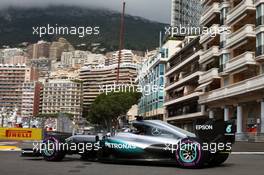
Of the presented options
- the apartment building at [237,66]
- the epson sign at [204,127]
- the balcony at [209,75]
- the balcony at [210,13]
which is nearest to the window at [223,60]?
the apartment building at [237,66]

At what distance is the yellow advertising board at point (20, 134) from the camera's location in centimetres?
2392

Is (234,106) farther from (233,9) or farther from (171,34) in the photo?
(171,34)

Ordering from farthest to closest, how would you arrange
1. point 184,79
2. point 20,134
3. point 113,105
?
point 113,105 < point 184,79 < point 20,134

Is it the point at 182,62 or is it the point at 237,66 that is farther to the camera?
the point at 182,62

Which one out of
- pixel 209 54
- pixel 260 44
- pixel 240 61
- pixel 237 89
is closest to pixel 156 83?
pixel 209 54

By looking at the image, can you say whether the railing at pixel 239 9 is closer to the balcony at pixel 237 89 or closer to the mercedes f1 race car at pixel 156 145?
the balcony at pixel 237 89

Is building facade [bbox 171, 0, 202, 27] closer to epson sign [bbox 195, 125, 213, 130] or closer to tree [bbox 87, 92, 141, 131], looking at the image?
tree [bbox 87, 92, 141, 131]

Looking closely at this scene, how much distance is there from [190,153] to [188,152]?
0.06 meters

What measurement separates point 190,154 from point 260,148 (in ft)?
50.3

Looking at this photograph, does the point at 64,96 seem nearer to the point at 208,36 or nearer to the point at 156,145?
the point at 208,36

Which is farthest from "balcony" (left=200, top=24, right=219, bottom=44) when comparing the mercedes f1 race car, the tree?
the mercedes f1 race car

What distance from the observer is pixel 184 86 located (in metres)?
75.0

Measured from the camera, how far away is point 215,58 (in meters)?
56.1

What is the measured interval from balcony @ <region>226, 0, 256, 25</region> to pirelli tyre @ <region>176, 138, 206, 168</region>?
119ft
